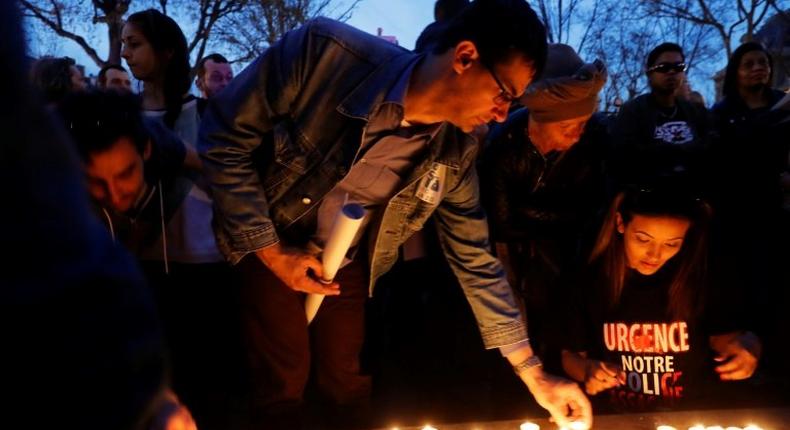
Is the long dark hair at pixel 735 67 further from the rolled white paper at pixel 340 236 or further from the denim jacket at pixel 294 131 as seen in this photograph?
the rolled white paper at pixel 340 236

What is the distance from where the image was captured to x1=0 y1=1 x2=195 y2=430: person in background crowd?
0.56 meters

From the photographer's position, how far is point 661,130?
13.1 feet

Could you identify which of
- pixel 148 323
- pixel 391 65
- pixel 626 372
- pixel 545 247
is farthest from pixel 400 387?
pixel 148 323

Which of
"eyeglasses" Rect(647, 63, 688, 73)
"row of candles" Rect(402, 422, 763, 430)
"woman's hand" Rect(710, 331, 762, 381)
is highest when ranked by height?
"eyeglasses" Rect(647, 63, 688, 73)

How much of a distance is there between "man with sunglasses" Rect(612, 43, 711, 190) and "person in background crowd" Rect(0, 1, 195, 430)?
3364 mm

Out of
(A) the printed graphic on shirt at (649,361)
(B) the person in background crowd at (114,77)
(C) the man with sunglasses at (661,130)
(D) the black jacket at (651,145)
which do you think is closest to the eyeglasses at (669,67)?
(C) the man with sunglasses at (661,130)

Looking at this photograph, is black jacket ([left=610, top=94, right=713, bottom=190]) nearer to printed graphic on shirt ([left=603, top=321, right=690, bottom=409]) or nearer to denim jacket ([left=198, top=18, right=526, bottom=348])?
printed graphic on shirt ([left=603, top=321, right=690, bottom=409])

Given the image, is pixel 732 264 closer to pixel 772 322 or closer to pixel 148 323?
pixel 772 322

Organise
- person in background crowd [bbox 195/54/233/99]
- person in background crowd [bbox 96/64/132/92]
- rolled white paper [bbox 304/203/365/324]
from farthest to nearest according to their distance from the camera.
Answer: person in background crowd [bbox 195/54/233/99]
person in background crowd [bbox 96/64/132/92]
rolled white paper [bbox 304/203/365/324]

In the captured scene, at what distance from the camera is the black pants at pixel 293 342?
7.70ft

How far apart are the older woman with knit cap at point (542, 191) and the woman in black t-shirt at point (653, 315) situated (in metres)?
0.33

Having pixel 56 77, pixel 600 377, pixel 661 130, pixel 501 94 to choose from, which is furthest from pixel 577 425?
pixel 56 77

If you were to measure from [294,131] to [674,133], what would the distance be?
2662 millimetres

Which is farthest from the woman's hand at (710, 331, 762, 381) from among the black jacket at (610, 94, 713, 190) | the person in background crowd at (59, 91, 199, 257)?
the person in background crowd at (59, 91, 199, 257)
